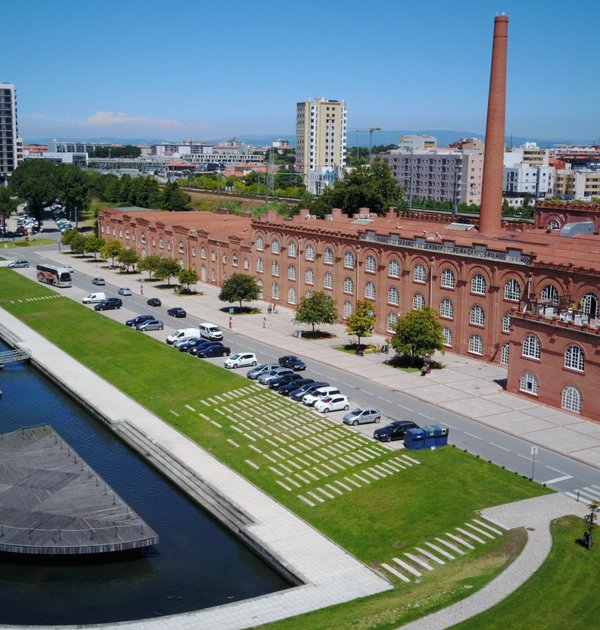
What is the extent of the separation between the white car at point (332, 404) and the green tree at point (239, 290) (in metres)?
32.5

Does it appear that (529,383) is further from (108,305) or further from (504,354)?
(108,305)

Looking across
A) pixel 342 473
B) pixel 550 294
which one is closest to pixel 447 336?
pixel 550 294

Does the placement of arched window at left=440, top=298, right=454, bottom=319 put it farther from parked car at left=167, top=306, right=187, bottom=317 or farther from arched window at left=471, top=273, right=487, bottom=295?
parked car at left=167, top=306, right=187, bottom=317

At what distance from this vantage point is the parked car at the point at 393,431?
44188mm

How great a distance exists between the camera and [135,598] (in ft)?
99.5

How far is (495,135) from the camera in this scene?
71.8 metres

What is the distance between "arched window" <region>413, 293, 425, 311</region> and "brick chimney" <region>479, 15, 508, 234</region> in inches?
389

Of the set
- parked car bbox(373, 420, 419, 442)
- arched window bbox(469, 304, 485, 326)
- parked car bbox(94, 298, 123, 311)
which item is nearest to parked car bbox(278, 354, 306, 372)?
arched window bbox(469, 304, 485, 326)

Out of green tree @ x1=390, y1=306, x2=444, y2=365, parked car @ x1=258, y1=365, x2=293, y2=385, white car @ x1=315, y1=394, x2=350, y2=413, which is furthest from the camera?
green tree @ x1=390, y1=306, x2=444, y2=365

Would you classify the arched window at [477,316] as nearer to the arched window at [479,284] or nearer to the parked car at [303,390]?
the arched window at [479,284]

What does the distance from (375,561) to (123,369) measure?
1330 inches

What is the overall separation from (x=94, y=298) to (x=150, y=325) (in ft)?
55.1

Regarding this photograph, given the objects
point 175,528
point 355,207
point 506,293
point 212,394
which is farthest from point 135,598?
point 355,207

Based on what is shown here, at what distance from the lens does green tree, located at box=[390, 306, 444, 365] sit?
59.1m
